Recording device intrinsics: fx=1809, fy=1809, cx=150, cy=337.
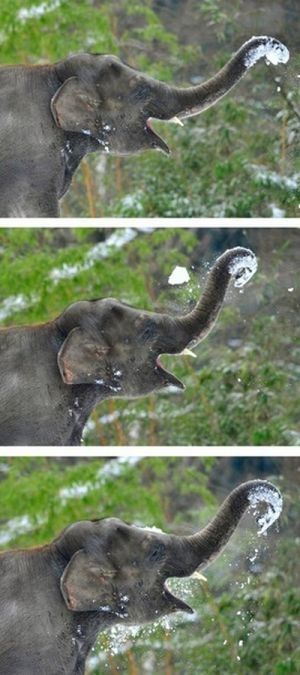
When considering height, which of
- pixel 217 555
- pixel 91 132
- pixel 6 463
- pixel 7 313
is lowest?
pixel 217 555

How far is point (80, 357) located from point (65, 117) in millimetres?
381

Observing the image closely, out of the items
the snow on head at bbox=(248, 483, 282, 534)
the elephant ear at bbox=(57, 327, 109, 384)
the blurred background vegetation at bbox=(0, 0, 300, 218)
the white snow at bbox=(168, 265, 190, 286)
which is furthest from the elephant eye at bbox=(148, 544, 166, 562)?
the blurred background vegetation at bbox=(0, 0, 300, 218)

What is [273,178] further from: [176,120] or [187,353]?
[187,353]

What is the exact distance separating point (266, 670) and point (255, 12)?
108 cm

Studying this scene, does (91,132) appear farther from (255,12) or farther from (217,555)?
(217,555)

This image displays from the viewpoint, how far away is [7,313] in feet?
9.42

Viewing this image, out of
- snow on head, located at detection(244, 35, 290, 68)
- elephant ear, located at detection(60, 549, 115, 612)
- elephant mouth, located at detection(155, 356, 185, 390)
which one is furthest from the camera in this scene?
snow on head, located at detection(244, 35, 290, 68)

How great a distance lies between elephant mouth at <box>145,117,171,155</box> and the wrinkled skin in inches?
23.6

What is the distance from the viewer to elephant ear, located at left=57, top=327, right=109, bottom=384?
2.79m

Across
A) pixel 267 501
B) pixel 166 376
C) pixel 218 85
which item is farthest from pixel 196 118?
pixel 267 501

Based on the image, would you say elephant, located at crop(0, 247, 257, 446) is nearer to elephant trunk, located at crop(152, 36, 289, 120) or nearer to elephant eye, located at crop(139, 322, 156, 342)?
elephant eye, located at crop(139, 322, 156, 342)

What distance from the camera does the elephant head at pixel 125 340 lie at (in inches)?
110

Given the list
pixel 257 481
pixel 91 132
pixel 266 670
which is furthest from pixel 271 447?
pixel 91 132

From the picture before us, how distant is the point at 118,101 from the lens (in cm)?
285
